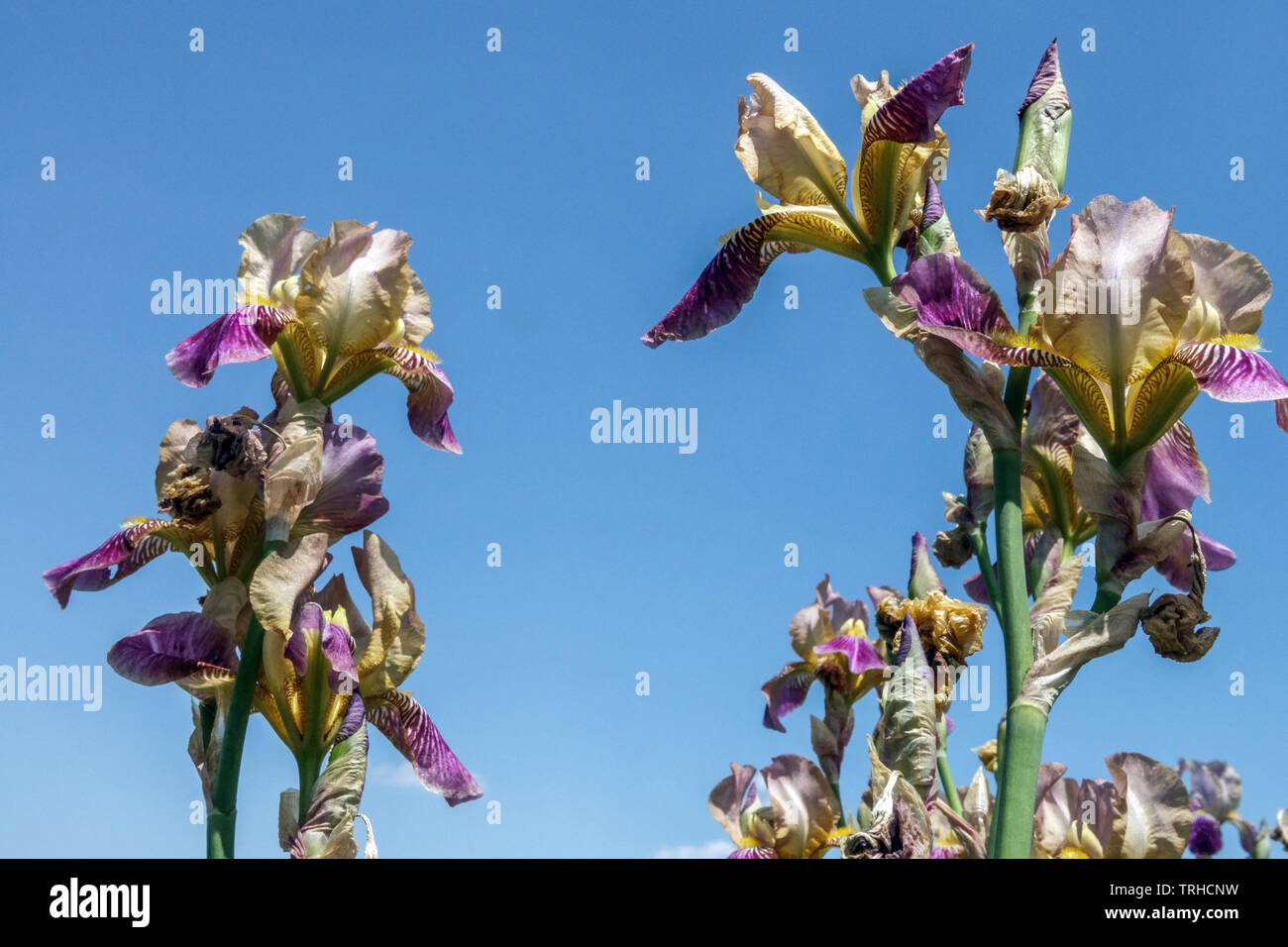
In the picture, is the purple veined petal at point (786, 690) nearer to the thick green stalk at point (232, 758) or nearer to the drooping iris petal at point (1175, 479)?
the drooping iris petal at point (1175, 479)

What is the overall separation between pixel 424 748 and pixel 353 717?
15.8 inches

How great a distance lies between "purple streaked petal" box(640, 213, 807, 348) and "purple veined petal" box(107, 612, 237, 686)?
4.41 feet

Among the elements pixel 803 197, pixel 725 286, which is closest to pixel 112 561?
pixel 725 286

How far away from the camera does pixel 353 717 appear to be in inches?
108

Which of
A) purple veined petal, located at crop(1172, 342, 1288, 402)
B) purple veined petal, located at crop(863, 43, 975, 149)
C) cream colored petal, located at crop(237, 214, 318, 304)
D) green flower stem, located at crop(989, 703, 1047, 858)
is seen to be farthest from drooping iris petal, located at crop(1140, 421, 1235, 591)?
cream colored petal, located at crop(237, 214, 318, 304)

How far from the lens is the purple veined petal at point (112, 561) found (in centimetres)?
289

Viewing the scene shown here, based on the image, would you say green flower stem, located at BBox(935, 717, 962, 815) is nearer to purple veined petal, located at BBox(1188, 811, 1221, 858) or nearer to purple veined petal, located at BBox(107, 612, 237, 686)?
purple veined petal, located at BBox(107, 612, 237, 686)

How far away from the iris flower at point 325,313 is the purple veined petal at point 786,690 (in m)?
2.01

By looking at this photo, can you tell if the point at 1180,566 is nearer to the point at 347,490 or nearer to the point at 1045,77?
the point at 1045,77

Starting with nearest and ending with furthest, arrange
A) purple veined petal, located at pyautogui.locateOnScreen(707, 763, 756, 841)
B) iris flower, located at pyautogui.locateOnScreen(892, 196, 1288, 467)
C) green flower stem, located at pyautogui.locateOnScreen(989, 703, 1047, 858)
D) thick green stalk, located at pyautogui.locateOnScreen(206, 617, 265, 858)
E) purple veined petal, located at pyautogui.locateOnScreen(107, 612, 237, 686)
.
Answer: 1. green flower stem, located at pyautogui.locateOnScreen(989, 703, 1047, 858)
2. iris flower, located at pyautogui.locateOnScreen(892, 196, 1288, 467)
3. thick green stalk, located at pyautogui.locateOnScreen(206, 617, 265, 858)
4. purple veined petal, located at pyautogui.locateOnScreen(107, 612, 237, 686)
5. purple veined petal, located at pyautogui.locateOnScreen(707, 763, 756, 841)

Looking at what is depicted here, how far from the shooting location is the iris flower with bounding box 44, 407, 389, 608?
2.78 meters
